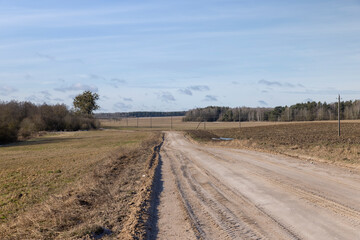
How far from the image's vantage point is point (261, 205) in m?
10.3

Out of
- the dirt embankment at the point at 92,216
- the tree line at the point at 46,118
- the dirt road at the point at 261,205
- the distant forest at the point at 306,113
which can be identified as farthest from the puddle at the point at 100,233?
the distant forest at the point at 306,113

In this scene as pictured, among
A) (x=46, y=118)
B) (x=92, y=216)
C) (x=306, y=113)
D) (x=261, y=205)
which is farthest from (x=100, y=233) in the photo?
(x=306, y=113)

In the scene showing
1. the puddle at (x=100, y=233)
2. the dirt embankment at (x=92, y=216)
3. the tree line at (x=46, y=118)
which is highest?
the tree line at (x=46, y=118)

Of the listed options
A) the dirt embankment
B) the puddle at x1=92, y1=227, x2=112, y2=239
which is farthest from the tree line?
the puddle at x1=92, y1=227, x2=112, y2=239

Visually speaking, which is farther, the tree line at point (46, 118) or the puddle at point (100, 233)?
the tree line at point (46, 118)

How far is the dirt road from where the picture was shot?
779cm

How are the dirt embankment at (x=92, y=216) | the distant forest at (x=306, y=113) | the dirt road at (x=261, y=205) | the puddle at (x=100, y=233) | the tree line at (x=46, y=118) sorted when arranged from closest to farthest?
the puddle at (x=100, y=233) < the dirt road at (x=261, y=205) < the dirt embankment at (x=92, y=216) < the tree line at (x=46, y=118) < the distant forest at (x=306, y=113)

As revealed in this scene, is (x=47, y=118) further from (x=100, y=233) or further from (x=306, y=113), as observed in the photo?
(x=100, y=233)

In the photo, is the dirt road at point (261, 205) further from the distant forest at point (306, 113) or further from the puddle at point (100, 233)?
the distant forest at point (306, 113)

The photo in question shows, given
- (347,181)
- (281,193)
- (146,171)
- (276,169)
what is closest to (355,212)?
(281,193)

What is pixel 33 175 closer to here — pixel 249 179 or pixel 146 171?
pixel 146 171

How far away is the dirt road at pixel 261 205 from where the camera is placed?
7789mm

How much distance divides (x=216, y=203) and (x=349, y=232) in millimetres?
4046

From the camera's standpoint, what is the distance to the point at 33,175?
872 inches
